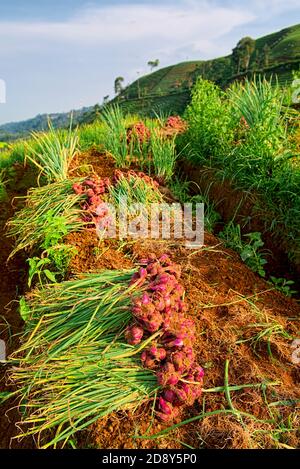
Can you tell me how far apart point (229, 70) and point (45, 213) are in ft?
181

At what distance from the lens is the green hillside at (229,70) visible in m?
44.2

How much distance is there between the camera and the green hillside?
44250 millimetres

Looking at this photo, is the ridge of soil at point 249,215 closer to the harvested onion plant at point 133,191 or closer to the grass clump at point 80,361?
Result: the harvested onion plant at point 133,191

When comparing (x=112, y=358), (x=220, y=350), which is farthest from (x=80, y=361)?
(x=220, y=350)

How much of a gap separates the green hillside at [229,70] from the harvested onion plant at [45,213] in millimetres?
32480

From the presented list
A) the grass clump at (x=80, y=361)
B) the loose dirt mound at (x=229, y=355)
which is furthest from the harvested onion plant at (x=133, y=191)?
the grass clump at (x=80, y=361)

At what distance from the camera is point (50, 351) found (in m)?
2.39

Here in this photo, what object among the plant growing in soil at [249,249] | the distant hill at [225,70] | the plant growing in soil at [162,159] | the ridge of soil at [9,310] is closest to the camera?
the ridge of soil at [9,310]

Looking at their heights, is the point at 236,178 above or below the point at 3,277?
above

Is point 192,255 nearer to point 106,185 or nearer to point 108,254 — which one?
point 108,254

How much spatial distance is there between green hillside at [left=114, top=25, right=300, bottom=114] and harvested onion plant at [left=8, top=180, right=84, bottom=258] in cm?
3248
